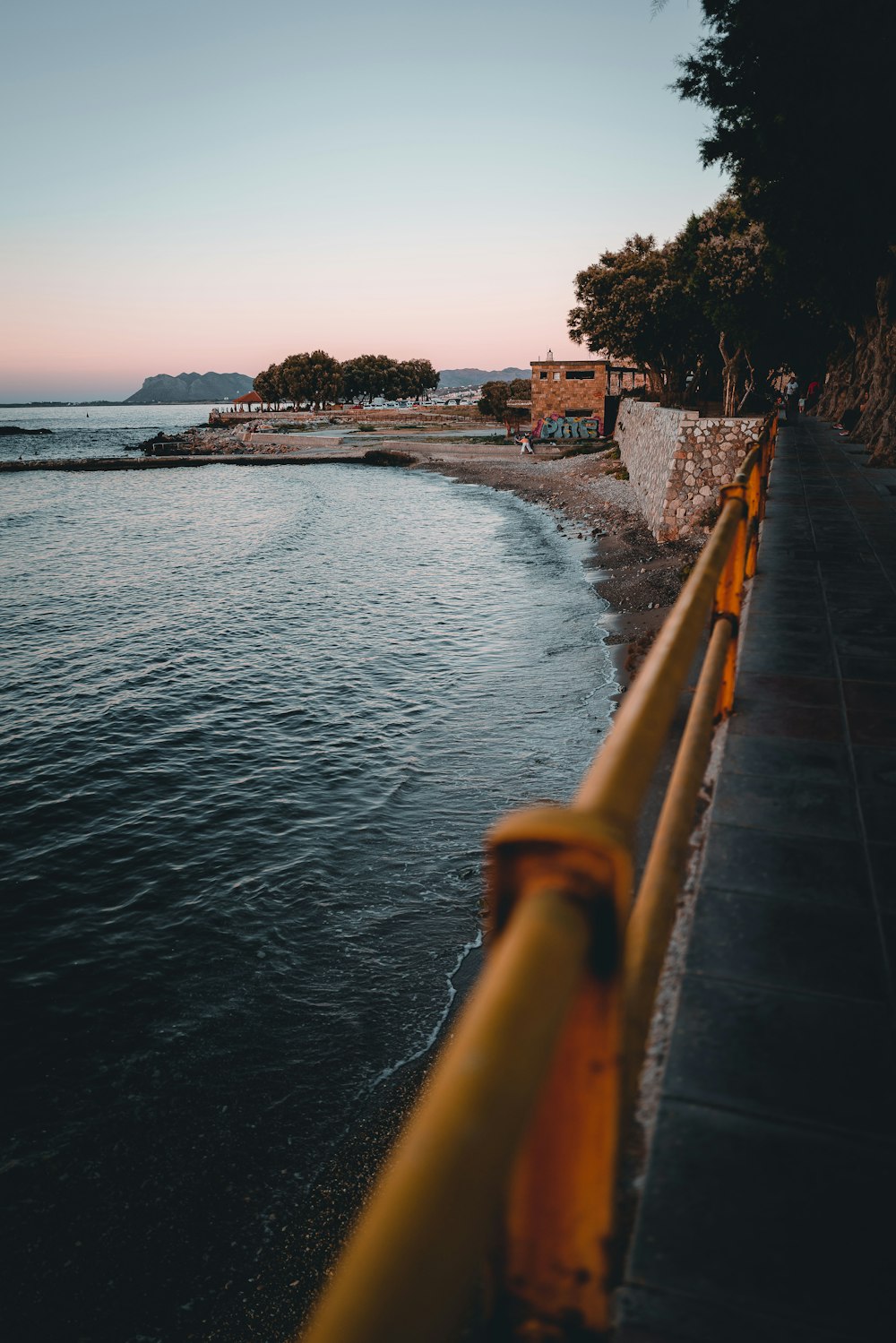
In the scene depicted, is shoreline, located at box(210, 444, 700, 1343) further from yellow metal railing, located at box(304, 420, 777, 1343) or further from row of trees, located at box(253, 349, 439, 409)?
row of trees, located at box(253, 349, 439, 409)

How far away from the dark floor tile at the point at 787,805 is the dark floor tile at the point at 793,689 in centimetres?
112

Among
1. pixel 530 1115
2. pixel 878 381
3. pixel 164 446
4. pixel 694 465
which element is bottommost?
pixel 530 1115

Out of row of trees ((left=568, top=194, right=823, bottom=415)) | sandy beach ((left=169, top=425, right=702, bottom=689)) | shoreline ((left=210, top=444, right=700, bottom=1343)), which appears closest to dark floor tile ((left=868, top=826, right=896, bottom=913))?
shoreline ((left=210, top=444, right=700, bottom=1343))

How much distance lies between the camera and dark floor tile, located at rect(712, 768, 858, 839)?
3701mm

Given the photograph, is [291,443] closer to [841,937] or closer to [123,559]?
[123,559]

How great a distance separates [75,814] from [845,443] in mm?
22817

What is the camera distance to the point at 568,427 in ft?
244

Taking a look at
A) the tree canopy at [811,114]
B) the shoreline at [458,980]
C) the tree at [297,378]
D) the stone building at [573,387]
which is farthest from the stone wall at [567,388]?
the tree at [297,378]

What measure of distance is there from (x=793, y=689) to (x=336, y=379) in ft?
513

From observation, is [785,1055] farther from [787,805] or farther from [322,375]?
[322,375]

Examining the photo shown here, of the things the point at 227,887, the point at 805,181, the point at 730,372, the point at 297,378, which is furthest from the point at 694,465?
the point at 297,378

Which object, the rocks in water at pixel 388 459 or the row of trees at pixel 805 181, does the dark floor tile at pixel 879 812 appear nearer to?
the row of trees at pixel 805 181

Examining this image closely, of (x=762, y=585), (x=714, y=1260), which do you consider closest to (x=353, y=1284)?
(x=714, y=1260)

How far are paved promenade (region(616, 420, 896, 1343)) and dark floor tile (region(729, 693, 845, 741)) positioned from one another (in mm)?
14
